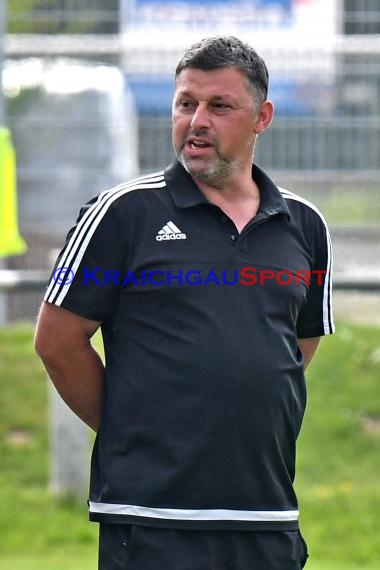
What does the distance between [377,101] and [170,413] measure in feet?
19.4

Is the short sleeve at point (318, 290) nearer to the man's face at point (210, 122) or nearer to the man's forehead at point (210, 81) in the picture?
the man's face at point (210, 122)

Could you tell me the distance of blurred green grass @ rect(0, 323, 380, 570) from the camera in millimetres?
7750

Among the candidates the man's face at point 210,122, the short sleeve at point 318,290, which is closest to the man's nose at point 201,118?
the man's face at point 210,122

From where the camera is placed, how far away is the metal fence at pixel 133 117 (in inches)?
359

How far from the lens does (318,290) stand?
4.35 meters

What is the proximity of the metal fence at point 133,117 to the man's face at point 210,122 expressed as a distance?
5.07 m

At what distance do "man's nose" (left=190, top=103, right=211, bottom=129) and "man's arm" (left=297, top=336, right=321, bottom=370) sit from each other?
83 cm

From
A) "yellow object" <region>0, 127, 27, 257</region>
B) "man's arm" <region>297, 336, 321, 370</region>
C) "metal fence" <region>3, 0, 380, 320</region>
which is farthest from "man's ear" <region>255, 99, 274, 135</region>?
"metal fence" <region>3, 0, 380, 320</region>

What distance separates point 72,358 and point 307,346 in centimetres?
82

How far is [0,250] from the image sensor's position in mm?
7191

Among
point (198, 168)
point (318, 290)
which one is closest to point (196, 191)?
point (198, 168)

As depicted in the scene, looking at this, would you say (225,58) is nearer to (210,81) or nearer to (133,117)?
(210,81)

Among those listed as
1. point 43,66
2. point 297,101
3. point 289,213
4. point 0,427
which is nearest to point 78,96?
point 43,66

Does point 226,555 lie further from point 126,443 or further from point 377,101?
point 377,101
